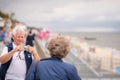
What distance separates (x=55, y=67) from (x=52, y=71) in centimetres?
Result: 4

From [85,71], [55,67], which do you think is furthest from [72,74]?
[85,71]

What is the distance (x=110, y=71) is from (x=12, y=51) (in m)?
11.8

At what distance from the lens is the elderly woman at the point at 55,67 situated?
3.05 metres

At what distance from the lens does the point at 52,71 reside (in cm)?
306

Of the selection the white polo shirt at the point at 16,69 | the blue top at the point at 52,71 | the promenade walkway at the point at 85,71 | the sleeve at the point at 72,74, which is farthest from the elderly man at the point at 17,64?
the promenade walkway at the point at 85,71

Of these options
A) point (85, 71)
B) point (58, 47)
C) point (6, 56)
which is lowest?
point (85, 71)

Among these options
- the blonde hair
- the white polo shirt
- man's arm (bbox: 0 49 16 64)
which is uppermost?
the blonde hair

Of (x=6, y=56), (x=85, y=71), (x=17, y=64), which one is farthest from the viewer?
(x=85, y=71)

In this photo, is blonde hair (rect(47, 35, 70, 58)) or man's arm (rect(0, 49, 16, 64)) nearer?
blonde hair (rect(47, 35, 70, 58))

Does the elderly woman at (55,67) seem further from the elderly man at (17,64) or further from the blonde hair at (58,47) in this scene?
the elderly man at (17,64)

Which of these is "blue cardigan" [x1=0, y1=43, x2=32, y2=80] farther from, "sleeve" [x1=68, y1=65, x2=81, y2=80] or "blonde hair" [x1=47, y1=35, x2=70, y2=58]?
"sleeve" [x1=68, y1=65, x2=81, y2=80]

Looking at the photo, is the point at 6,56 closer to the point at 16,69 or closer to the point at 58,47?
the point at 16,69

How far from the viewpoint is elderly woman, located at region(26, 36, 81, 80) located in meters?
3.05

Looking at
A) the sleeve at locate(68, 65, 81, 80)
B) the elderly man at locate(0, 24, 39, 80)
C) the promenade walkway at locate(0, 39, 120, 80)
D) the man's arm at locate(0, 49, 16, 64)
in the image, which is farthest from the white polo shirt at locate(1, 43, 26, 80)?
the promenade walkway at locate(0, 39, 120, 80)
